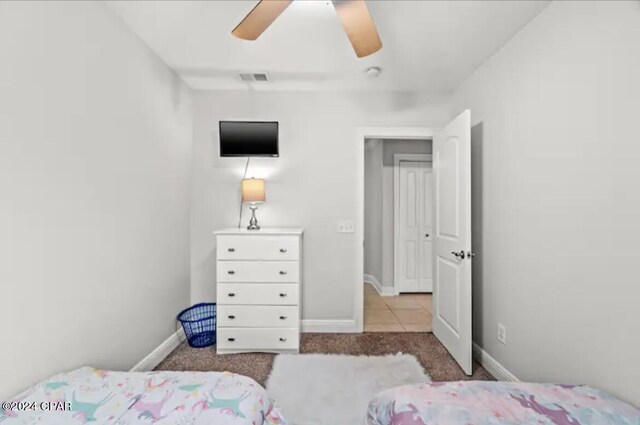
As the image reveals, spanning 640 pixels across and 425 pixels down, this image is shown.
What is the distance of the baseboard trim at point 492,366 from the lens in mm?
2285

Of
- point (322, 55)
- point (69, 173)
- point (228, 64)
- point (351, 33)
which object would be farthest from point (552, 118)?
point (69, 173)

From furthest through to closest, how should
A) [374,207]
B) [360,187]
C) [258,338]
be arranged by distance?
1. [374,207]
2. [360,187]
3. [258,338]

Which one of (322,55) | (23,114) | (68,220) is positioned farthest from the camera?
(322,55)

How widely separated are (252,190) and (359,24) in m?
1.83

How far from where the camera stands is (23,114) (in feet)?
4.71

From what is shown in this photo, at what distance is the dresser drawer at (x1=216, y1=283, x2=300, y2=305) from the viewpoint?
2840 millimetres

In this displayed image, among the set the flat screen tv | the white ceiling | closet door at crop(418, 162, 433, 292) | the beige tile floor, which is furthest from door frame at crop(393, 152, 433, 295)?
the flat screen tv

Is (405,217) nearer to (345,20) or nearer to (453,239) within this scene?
(453,239)

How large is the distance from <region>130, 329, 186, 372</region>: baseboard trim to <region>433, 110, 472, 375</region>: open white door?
2.36 meters

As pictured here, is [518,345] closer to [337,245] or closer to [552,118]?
[552,118]

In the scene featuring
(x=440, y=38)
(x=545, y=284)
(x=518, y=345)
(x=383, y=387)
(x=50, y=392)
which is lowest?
(x=383, y=387)

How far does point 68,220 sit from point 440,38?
2576mm

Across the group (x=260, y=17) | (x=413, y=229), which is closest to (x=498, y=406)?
(x=260, y=17)

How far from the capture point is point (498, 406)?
125cm
